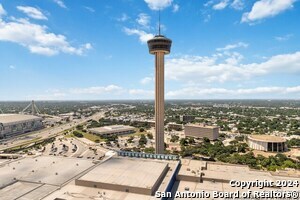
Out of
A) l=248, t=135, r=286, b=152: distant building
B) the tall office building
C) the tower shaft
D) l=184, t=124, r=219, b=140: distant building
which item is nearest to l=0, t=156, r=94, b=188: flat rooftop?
the tower shaft

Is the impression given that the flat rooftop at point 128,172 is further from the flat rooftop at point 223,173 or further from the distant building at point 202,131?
the distant building at point 202,131

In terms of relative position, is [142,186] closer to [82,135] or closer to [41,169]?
[41,169]

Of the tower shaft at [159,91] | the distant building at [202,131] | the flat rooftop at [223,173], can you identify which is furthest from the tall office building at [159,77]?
the distant building at [202,131]

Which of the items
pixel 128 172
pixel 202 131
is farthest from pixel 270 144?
pixel 128 172

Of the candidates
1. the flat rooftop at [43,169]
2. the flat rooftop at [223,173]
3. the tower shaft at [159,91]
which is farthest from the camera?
the tower shaft at [159,91]

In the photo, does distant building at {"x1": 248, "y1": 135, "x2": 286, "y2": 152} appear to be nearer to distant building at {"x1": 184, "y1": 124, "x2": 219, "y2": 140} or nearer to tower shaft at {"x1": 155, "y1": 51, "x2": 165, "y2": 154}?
distant building at {"x1": 184, "y1": 124, "x2": 219, "y2": 140}
